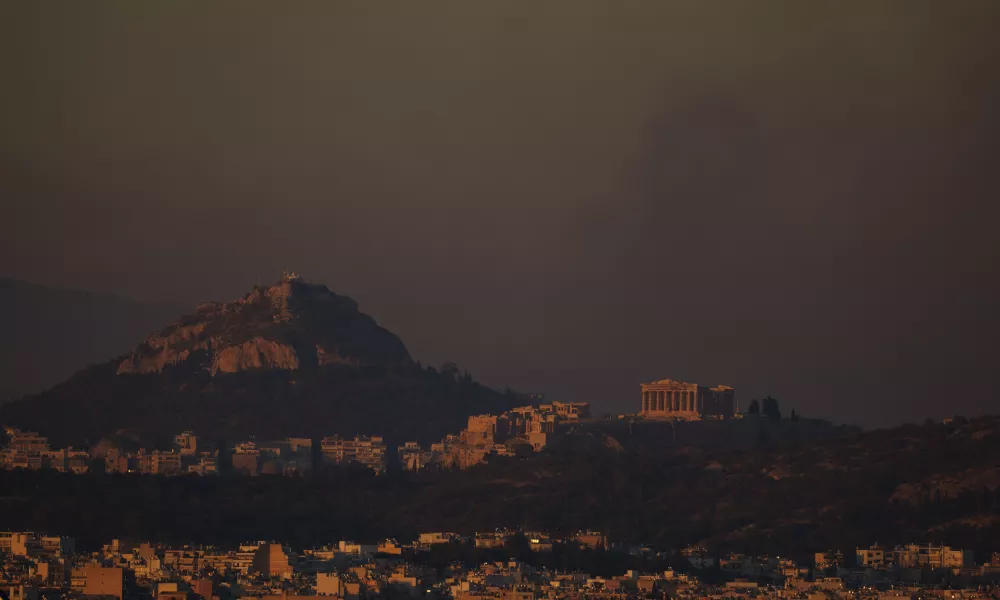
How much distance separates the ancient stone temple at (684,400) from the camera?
496ft

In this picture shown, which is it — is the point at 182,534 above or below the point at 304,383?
below

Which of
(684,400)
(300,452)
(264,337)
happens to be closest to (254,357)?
(264,337)

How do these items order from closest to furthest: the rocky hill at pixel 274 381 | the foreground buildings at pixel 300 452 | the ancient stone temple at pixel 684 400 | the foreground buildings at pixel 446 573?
the foreground buildings at pixel 446 573, the foreground buildings at pixel 300 452, the ancient stone temple at pixel 684 400, the rocky hill at pixel 274 381

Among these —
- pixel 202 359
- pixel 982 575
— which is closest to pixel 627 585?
pixel 982 575

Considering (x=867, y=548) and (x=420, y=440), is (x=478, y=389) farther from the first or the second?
(x=867, y=548)

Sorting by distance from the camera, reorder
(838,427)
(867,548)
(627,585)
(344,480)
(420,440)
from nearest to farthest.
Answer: (627,585)
(867,548)
(344,480)
(838,427)
(420,440)

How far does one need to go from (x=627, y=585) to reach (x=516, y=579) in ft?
10.6

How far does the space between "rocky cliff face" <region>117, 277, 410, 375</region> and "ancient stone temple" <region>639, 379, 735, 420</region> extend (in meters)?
29.8

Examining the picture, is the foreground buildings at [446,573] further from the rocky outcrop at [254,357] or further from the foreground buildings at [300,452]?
the rocky outcrop at [254,357]

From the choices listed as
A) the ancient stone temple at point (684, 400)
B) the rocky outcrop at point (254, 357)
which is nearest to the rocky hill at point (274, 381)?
the rocky outcrop at point (254, 357)

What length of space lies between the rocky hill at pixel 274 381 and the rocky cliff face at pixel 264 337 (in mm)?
63

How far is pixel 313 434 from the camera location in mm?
169125

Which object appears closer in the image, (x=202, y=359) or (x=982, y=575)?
(x=982, y=575)

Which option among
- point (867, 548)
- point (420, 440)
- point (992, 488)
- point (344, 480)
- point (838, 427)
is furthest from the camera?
point (420, 440)
